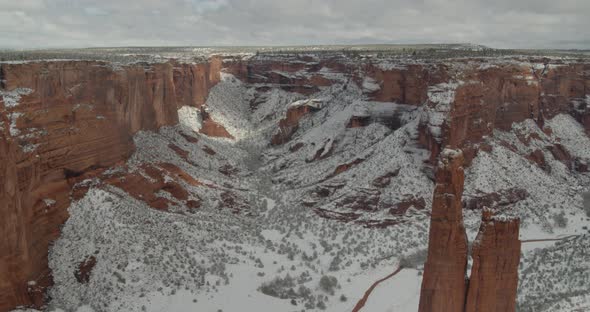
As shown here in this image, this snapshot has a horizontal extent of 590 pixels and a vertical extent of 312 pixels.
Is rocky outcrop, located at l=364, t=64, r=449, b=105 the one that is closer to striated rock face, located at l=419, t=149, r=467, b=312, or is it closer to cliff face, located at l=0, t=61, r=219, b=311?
cliff face, located at l=0, t=61, r=219, b=311

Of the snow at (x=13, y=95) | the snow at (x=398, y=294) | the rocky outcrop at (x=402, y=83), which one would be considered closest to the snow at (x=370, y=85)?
the rocky outcrop at (x=402, y=83)

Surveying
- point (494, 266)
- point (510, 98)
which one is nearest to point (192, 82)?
point (510, 98)

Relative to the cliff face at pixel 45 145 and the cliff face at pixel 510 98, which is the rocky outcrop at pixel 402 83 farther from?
the cliff face at pixel 45 145

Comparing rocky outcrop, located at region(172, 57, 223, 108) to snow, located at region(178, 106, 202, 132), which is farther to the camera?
rocky outcrop, located at region(172, 57, 223, 108)

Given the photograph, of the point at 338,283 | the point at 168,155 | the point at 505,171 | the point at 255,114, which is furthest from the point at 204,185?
the point at 255,114

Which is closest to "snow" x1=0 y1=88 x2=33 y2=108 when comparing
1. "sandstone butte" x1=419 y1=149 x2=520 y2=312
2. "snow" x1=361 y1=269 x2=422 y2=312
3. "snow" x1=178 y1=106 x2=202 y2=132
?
"snow" x1=361 y1=269 x2=422 y2=312

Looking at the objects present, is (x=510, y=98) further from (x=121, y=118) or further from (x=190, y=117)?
(x=190, y=117)
